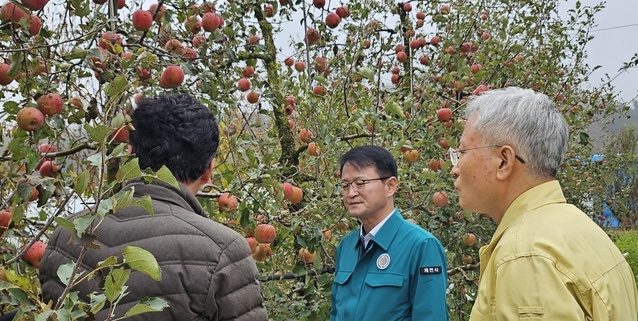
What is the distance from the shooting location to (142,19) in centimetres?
253

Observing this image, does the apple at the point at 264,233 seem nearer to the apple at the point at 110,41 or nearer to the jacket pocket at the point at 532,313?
the apple at the point at 110,41

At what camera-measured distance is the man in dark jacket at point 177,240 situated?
4.92ft

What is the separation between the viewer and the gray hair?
1.53 meters

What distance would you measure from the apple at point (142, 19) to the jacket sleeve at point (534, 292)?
5.42 feet

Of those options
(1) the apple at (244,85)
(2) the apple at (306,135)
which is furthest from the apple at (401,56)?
(1) the apple at (244,85)

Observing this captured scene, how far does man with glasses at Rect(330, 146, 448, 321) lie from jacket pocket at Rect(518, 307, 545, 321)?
90 centimetres

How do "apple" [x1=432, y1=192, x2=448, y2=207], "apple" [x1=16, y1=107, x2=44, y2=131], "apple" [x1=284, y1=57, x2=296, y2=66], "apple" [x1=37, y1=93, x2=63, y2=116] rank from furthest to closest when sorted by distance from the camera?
"apple" [x1=284, y1=57, x2=296, y2=66], "apple" [x1=432, y1=192, x2=448, y2=207], "apple" [x1=37, y1=93, x2=63, y2=116], "apple" [x1=16, y1=107, x2=44, y2=131]

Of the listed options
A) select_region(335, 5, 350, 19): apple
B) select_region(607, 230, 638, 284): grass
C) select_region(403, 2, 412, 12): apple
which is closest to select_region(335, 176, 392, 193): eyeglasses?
select_region(335, 5, 350, 19): apple

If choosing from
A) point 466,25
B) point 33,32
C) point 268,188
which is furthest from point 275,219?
point 466,25

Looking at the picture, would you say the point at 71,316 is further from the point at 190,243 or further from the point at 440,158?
the point at 440,158

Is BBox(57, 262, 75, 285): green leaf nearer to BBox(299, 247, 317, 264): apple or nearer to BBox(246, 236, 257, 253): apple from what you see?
BBox(246, 236, 257, 253): apple

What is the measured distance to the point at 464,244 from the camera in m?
4.04

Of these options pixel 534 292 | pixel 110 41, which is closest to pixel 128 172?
pixel 534 292

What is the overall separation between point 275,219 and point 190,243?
1.13 m
